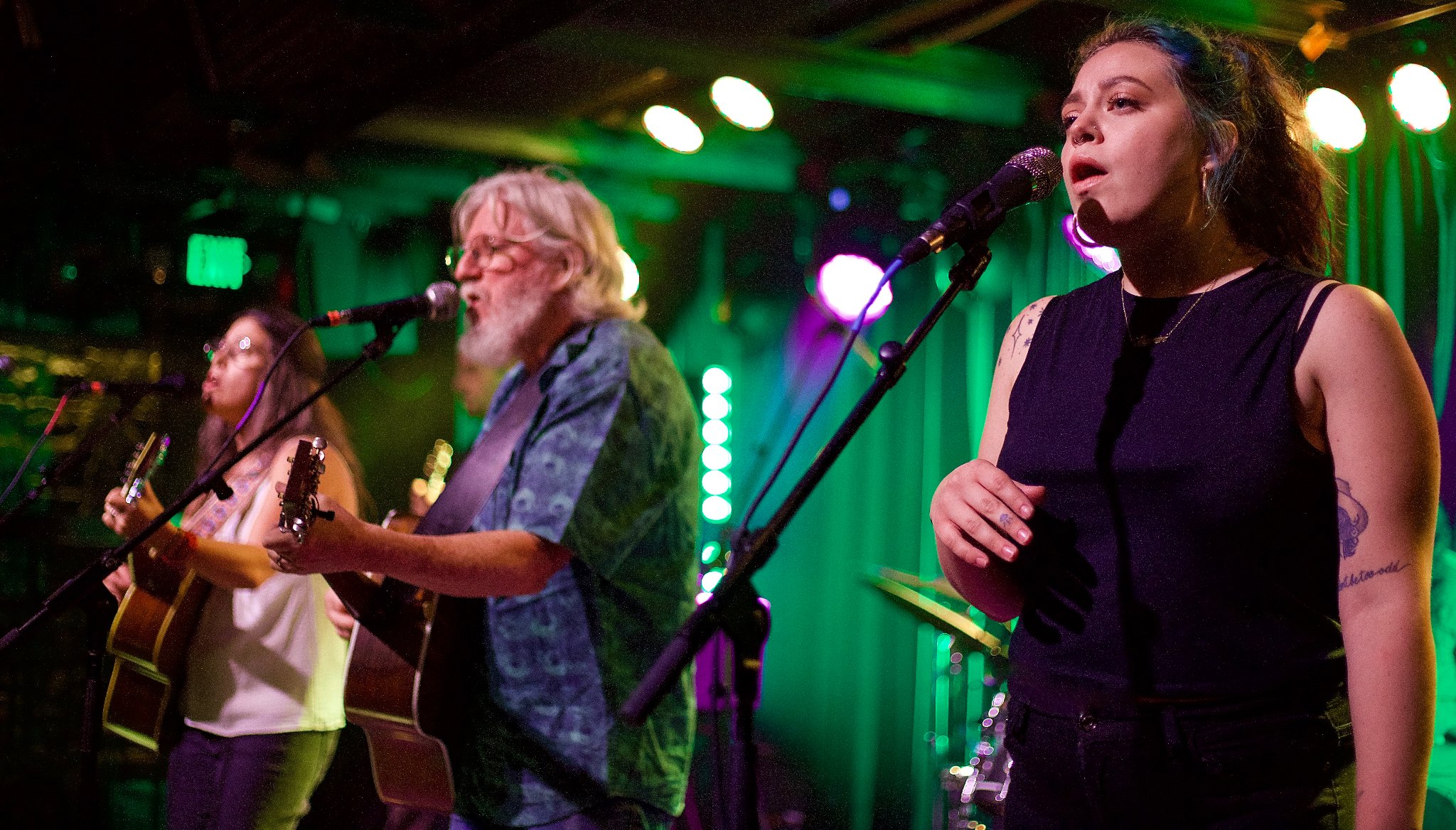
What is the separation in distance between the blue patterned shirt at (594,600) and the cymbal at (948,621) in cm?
266

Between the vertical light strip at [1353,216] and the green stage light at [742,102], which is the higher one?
the green stage light at [742,102]

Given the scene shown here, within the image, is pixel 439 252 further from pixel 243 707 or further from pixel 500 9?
pixel 243 707

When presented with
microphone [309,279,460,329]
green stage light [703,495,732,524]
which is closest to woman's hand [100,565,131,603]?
microphone [309,279,460,329]

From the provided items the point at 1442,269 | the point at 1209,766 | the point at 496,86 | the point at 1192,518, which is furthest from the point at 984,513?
the point at 496,86

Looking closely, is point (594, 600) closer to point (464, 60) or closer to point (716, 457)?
point (464, 60)

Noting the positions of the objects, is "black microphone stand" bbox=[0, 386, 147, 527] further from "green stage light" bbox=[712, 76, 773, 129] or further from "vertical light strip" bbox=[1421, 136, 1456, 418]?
"vertical light strip" bbox=[1421, 136, 1456, 418]

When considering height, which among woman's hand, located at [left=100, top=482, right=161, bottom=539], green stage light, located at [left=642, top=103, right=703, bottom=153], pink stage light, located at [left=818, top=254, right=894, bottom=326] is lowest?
woman's hand, located at [left=100, top=482, right=161, bottom=539]

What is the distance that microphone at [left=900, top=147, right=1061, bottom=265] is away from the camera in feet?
5.30

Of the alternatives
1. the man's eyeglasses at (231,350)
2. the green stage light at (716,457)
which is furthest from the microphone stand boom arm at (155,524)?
the green stage light at (716,457)

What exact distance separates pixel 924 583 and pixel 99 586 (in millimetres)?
3560

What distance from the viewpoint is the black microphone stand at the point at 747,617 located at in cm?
150

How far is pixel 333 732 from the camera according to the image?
3.48 m

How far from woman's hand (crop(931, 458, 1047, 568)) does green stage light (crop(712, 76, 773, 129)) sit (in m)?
4.34

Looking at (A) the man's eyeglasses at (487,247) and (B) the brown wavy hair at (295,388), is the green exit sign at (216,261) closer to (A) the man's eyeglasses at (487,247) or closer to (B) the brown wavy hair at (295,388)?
(B) the brown wavy hair at (295,388)
